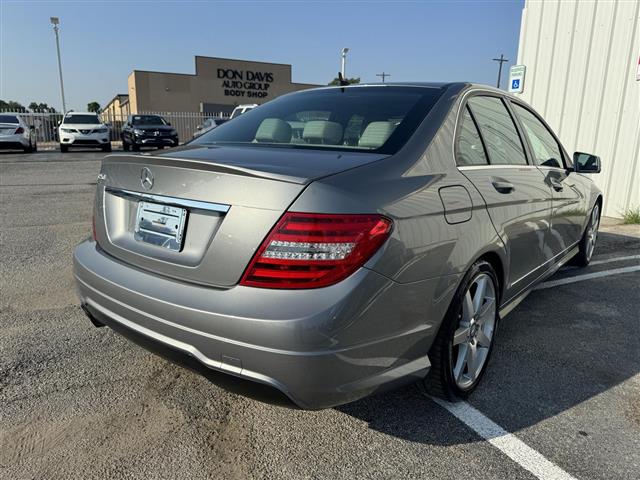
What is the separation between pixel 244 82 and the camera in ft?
141

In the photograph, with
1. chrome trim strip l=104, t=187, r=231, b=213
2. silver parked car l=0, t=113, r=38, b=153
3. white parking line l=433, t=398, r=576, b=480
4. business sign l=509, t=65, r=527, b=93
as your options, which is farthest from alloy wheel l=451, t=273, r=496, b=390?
silver parked car l=0, t=113, r=38, b=153

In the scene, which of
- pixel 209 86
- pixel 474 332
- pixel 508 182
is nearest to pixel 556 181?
pixel 508 182

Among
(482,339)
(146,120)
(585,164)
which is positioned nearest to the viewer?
(482,339)

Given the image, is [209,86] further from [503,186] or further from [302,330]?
[302,330]

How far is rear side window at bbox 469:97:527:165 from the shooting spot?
109 inches

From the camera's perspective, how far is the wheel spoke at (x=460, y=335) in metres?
2.35

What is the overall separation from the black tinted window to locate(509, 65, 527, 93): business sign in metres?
7.89

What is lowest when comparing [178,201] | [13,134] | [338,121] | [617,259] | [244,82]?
[617,259]

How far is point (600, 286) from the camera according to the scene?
4.54 metres

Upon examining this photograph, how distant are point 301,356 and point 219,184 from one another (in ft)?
2.35

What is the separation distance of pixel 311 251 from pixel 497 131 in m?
1.82

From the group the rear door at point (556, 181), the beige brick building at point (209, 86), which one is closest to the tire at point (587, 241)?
the rear door at point (556, 181)

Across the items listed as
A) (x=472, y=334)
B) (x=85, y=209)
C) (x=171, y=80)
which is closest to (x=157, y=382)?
(x=472, y=334)

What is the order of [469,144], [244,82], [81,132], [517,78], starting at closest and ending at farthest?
1. [469,144]
2. [517,78]
3. [81,132]
4. [244,82]
